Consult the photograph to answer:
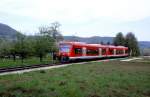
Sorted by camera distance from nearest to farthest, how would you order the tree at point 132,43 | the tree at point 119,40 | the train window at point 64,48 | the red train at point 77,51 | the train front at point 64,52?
the train front at point 64,52 < the red train at point 77,51 < the train window at point 64,48 < the tree at point 132,43 < the tree at point 119,40

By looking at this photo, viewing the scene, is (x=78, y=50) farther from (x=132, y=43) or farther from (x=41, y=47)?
(x=132, y=43)

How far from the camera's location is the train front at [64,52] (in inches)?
1636

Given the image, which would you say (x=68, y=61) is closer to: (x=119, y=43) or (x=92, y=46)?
(x=92, y=46)

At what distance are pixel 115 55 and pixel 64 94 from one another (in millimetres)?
56571

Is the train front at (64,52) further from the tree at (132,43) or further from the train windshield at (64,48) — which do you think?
the tree at (132,43)

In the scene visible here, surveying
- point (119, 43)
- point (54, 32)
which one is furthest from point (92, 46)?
point (119, 43)

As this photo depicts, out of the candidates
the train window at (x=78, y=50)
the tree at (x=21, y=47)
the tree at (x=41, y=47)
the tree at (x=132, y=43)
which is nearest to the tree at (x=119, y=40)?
the tree at (x=132, y=43)

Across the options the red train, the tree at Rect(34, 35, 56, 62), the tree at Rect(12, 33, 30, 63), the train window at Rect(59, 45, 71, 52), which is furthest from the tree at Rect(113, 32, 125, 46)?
the tree at Rect(12, 33, 30, 63)

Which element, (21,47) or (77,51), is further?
(77,51)

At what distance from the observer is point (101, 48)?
2174 inches

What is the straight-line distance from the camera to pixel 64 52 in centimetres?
4200

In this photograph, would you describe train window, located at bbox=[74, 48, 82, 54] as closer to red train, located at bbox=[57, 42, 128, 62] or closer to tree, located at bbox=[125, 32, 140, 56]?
red train, located at bbox=[57, 42, 128, 62]

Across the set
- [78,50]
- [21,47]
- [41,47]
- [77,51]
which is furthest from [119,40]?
[21,47]

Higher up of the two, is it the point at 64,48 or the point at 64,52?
the point at 64,48
